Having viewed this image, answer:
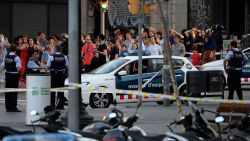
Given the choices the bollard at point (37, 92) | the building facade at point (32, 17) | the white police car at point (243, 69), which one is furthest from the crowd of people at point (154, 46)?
the building facade at point (32, 17)

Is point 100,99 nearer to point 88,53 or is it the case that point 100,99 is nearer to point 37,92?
point 37,92


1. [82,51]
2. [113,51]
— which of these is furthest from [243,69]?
[82,51]

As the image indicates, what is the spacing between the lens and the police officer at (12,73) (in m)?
19.5

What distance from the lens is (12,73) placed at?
19.6 meters

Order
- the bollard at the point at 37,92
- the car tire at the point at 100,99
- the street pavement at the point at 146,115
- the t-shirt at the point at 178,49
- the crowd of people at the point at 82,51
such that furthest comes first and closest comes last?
the t-shirt at the point at 178,49 < the car tire at the point at 100,99 < the crowd of people at the point at 82,51 < the bollard at the point at 37,92 < the street pavement at the point at 146,115

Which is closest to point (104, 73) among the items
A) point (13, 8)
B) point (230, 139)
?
point (230, 139)

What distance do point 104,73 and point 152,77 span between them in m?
1.39

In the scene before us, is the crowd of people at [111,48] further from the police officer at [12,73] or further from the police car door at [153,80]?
the police officer at [12,73]

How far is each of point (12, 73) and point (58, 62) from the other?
4.04 ft

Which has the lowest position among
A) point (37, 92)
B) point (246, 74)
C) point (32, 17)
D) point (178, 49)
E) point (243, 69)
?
point (37, 92)

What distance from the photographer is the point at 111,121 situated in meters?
9.24

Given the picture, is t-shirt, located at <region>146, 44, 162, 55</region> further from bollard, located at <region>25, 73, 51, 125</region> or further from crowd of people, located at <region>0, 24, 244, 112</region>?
bollard, located at <region>25, 73, 51, 125</region>

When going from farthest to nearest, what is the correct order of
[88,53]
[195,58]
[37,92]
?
[195,58] < [88,53] < [37,92]

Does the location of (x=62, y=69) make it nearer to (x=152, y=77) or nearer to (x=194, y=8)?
(x=152, y=77)
